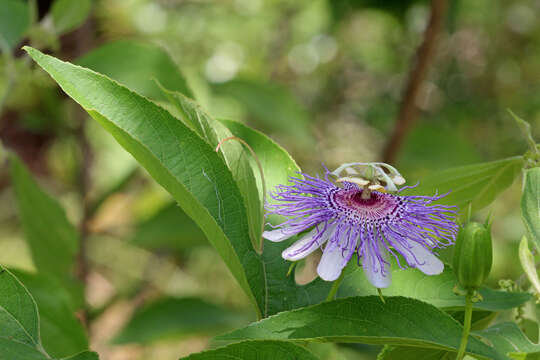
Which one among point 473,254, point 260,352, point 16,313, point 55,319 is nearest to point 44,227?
point 55,319

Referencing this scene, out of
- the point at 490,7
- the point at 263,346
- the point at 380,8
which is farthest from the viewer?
the point at 490,7

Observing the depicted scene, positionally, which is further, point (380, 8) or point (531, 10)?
point (531, 10)

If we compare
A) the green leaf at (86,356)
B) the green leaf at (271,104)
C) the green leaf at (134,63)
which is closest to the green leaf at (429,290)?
the green leaf at (86,356)

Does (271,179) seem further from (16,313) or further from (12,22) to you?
(12,22)

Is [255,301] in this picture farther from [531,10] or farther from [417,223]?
[531,10]

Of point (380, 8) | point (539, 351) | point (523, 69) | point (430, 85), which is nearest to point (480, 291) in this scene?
point (539, 351)

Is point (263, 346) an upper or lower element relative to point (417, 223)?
lower

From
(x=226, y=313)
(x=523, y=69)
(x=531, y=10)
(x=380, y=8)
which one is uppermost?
(x=531, y=10)
